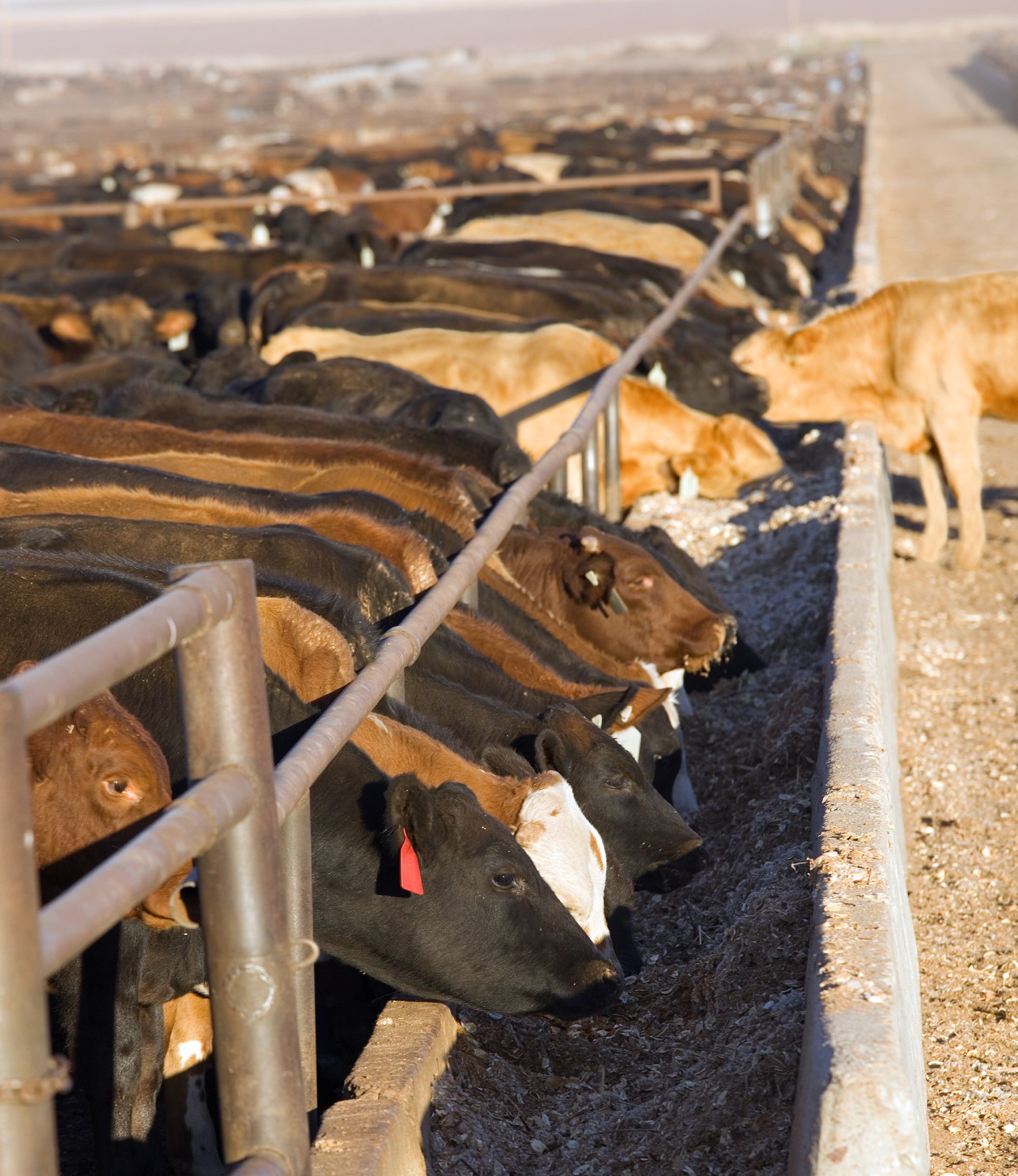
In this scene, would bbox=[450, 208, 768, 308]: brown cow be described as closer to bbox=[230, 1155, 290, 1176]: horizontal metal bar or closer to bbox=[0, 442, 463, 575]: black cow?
bbox=[0, 442, 463, 575]: black cow

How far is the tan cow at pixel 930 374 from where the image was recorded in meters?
7.59

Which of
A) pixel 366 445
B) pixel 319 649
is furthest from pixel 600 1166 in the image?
pixel 366 445

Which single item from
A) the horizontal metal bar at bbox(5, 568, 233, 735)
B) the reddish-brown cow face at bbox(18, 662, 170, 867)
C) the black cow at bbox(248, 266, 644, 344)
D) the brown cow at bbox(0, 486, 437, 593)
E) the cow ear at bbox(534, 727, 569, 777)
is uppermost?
the horizontal metal bar at bbox(5, 568, 233, 735)

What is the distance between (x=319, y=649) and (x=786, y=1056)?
4.45ft

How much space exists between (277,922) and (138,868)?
1.38ft

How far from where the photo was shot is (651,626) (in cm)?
499

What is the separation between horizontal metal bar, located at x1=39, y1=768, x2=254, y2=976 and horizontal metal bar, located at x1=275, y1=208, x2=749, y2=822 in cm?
23

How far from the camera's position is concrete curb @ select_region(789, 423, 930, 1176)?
225 centimetres

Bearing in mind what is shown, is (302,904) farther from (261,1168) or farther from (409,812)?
(261,1168)

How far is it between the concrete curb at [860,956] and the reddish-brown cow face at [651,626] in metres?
0.44

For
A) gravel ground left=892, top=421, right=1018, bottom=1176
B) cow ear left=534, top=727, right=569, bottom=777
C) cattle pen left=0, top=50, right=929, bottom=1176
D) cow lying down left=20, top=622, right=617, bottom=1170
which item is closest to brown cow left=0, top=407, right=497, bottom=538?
cattle pen left=0, top=50, right=929, bottom=1176

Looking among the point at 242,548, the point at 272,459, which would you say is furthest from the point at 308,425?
the point at 242,548

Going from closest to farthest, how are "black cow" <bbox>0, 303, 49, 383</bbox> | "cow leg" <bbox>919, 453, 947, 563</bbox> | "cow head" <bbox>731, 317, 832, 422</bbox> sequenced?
"cow leg" <bbox>919, 453, 947, 563</bbox>
"cow head" <bbox>731, 317, 832, 422</bbox>
"black cow" <bbox>0, 303, 49, 383</bbox>

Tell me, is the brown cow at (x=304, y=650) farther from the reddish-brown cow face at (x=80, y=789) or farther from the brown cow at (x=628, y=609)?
the brown cow at (x=628, y=609)
